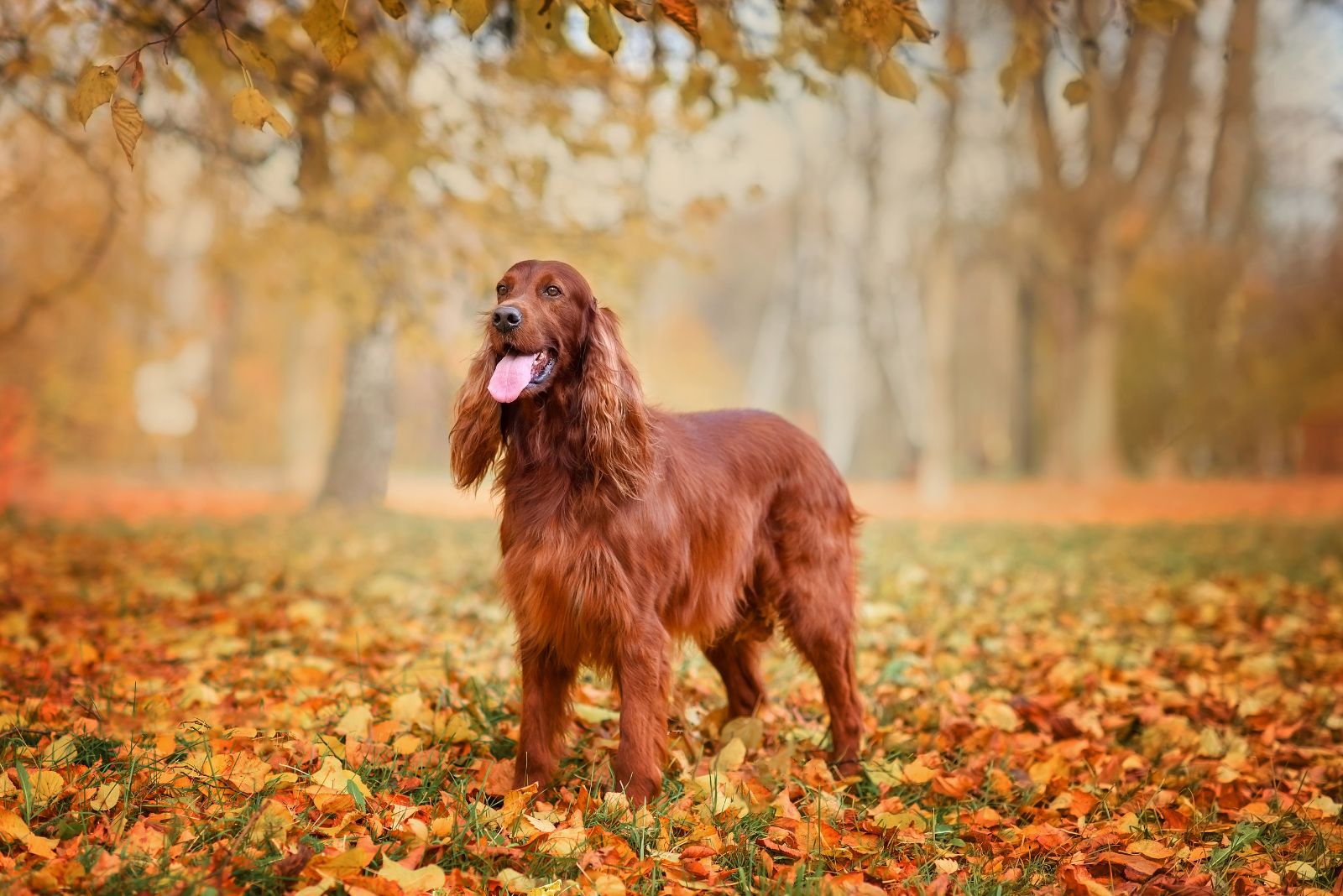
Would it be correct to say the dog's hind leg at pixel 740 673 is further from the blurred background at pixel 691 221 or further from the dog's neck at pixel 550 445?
the blurred background at pixel 691 221

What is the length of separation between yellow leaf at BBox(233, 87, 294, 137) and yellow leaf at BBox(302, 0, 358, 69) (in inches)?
8.8

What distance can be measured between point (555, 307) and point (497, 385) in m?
0.31

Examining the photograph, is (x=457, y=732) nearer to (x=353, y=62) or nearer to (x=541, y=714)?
(x=541, y=714)

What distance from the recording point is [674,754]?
356 centimetres

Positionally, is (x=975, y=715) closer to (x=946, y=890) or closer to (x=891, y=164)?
(x=946, y=890)

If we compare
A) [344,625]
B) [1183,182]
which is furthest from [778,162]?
[344,625]

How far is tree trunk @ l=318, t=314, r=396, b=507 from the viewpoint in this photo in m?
11.7

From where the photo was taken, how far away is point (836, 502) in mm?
4047

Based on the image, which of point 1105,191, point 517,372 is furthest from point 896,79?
point 1105,191

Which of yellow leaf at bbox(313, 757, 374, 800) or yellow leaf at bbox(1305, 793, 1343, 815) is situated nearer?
yellow leaf at bbox(313, 757, 374, 800)

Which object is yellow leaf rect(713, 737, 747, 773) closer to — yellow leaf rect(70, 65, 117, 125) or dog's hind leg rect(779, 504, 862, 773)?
dog's hind leg rect(779, 504, 862, 773)

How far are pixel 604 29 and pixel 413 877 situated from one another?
250 cm

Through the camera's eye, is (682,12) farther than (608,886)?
Yes

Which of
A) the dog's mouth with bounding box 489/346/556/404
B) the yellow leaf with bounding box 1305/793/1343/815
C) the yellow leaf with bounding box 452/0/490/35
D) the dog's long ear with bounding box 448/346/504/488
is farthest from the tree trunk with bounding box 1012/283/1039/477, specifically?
the yellow leaf with bounding box 452/0/490/35
